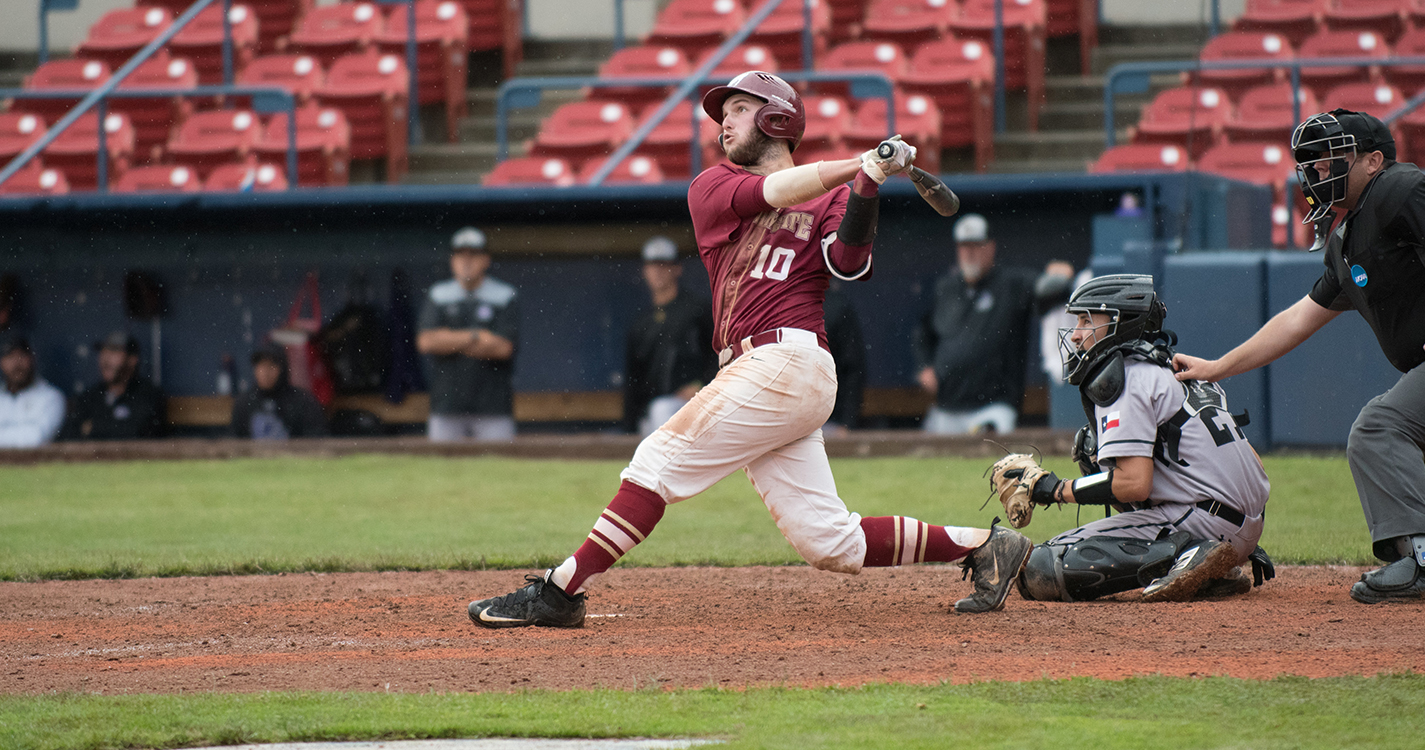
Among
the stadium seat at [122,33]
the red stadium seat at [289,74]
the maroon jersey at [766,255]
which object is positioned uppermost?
the stadium seat at [122,33]

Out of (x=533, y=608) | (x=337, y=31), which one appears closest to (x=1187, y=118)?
(x=533, y=608)

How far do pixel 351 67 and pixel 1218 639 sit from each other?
486 inches

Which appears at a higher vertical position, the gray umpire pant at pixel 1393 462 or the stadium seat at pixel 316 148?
the stadium seat at pixel 316 148

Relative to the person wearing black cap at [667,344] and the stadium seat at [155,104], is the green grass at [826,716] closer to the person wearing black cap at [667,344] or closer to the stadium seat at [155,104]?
the person wearing black cap at [667,344]

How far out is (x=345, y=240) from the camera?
41.1 ft

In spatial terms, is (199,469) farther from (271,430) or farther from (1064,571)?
(1064,571)

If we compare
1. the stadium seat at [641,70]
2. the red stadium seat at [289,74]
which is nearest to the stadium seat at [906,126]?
the stadium seat at [641,70]

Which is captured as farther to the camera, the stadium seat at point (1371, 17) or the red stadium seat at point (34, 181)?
the red stadium seat at point (34, 181)

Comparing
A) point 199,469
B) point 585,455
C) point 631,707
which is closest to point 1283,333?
point 631,707

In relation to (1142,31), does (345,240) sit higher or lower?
lower

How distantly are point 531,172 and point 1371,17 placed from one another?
687cm

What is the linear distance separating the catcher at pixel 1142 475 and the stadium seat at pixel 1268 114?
616 cm

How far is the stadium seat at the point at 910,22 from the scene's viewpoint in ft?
45.4

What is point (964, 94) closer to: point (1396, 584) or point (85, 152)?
point (85, 152)
